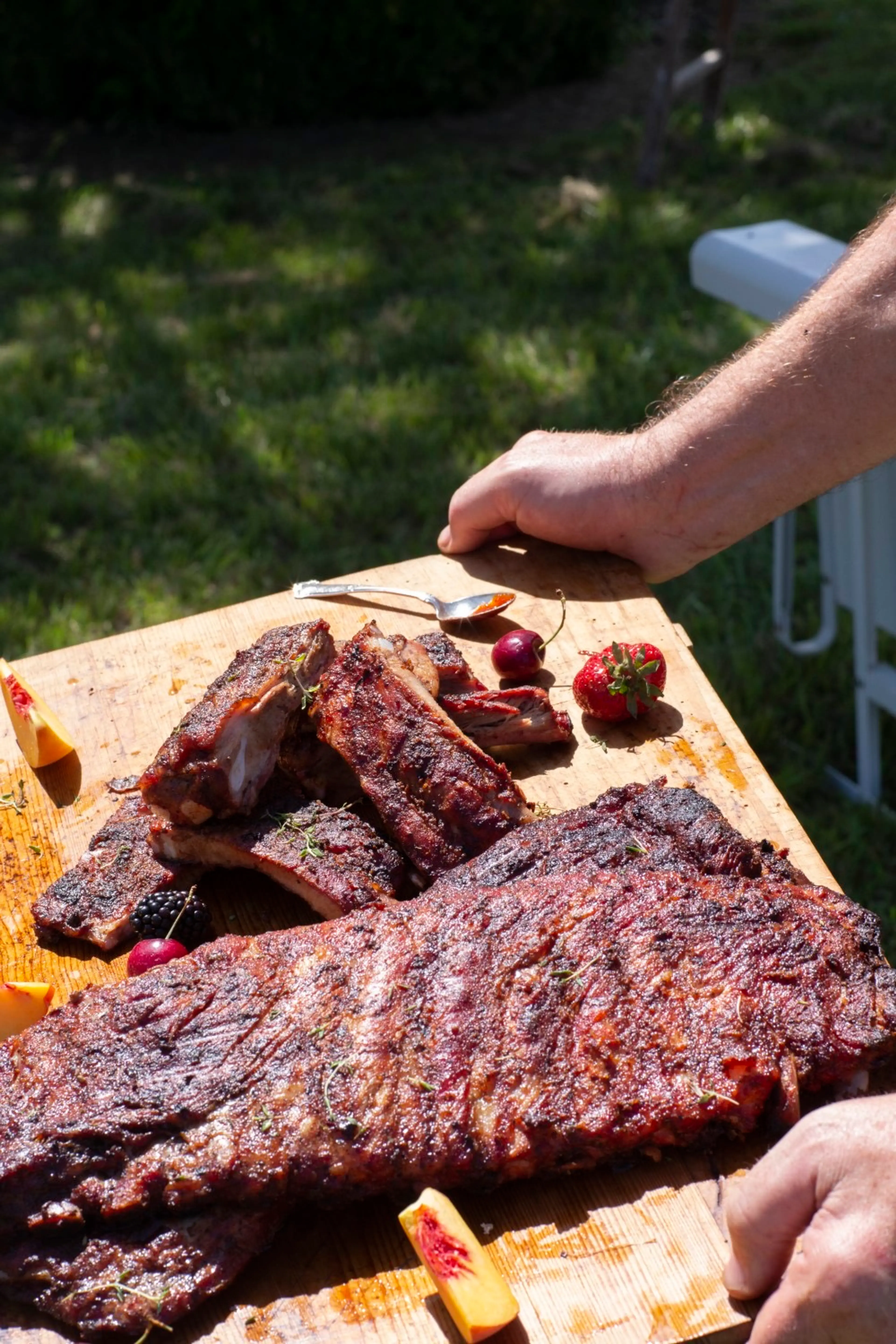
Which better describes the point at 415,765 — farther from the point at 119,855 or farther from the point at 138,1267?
the point at 138,1267

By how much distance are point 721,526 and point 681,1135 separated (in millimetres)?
2468

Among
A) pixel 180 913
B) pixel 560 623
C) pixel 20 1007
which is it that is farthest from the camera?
pixel 560 623

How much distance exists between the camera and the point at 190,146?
1429 centimetres

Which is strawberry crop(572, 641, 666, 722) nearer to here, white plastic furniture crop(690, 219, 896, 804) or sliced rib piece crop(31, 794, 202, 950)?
sliced rib piece crop(31, 794, 202, 950)

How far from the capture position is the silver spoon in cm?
464

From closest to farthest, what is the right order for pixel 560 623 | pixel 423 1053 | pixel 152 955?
pixel 423 1053 < pixel 152 955 < pixel 560 623

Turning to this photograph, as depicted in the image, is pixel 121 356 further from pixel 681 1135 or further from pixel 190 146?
pixel 681 1135

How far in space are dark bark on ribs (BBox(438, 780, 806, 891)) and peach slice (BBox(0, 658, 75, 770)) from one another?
5.00ft

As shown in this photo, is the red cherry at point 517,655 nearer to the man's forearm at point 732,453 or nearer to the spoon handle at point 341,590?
the spoon handle at point 341,590

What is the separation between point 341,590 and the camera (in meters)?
4.82

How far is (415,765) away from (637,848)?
2.32 feet

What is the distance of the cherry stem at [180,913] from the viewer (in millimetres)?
3518

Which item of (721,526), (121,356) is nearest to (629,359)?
(121,356)

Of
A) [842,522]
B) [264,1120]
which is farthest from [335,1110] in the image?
[842,522]
